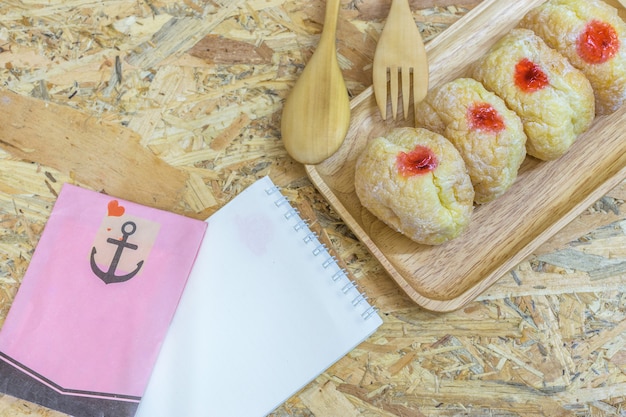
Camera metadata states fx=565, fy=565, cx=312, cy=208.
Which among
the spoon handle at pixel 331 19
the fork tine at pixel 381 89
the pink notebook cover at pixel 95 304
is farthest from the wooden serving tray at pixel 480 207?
the pink notebook cover at pixel 95 304

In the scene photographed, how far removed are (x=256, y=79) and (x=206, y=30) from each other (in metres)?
0.15

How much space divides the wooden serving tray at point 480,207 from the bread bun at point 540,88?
0.36 ft

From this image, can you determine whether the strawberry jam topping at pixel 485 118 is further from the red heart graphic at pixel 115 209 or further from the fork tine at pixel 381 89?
the red heart graphic at pixel 115 209

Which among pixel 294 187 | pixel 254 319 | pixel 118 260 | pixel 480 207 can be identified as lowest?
pixel 480 207

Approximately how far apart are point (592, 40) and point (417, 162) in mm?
402

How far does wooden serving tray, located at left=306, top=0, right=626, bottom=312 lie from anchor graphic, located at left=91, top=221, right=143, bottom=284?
368 millimetres

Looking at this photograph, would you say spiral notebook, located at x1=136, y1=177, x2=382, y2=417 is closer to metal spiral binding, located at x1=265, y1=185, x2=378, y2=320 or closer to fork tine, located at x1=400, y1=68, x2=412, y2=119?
metal spiral binding, located at x1=265, y1=185, x2=378, y2=320

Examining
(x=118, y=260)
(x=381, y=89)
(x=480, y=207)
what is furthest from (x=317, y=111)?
(x=118, y=260)

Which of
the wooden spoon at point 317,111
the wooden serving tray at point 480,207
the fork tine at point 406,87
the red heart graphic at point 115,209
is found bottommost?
the wooden serving tray at point 480,207

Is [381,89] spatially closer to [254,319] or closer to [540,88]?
[540,88]

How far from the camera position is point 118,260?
1.09 m

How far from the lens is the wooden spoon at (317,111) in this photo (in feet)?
3.57

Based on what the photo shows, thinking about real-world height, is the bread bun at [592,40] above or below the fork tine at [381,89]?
below

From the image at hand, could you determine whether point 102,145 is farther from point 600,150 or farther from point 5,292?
point 600,150
